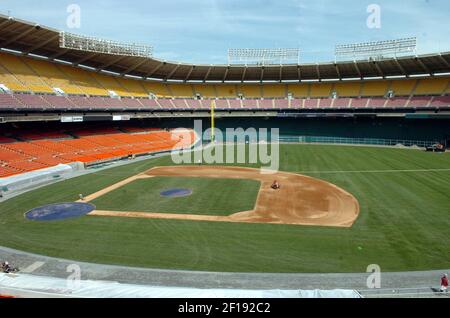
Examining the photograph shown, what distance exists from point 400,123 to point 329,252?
53826 mm

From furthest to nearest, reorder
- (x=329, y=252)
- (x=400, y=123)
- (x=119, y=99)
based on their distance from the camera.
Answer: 1. (x=400, y=123)
2. (x=119, y=99)
3. (x=329, y=252)

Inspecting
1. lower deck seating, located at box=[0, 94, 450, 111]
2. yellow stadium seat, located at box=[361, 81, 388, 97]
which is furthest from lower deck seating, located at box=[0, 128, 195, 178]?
yellow stadium seat, located at box=[361, 81, 388, 97]

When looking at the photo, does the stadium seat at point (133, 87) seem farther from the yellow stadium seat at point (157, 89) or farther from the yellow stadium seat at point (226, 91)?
the yellow stadium seat at point (226, 91)

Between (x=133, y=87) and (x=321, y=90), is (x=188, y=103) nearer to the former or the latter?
(x=133, y=87)

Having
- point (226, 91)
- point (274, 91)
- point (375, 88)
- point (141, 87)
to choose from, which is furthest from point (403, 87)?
point (141, 87)

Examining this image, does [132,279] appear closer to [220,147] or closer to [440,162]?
[440,162]

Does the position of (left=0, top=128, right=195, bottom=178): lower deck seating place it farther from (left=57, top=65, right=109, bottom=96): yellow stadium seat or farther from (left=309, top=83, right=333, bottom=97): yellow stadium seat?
(left=309, top=83, right=333, bottom=97): yellow stadium seat

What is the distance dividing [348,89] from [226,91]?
24590 millimetres

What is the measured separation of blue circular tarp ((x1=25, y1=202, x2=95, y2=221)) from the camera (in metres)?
23.3

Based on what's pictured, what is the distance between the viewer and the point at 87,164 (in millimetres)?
41906

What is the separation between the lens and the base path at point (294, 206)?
22064mm

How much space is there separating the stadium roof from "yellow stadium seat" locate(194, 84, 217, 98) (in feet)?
4.80

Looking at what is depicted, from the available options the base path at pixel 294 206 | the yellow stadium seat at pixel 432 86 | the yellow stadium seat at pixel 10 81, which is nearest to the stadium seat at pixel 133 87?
the yellow stadium seat at pixel 10 81
